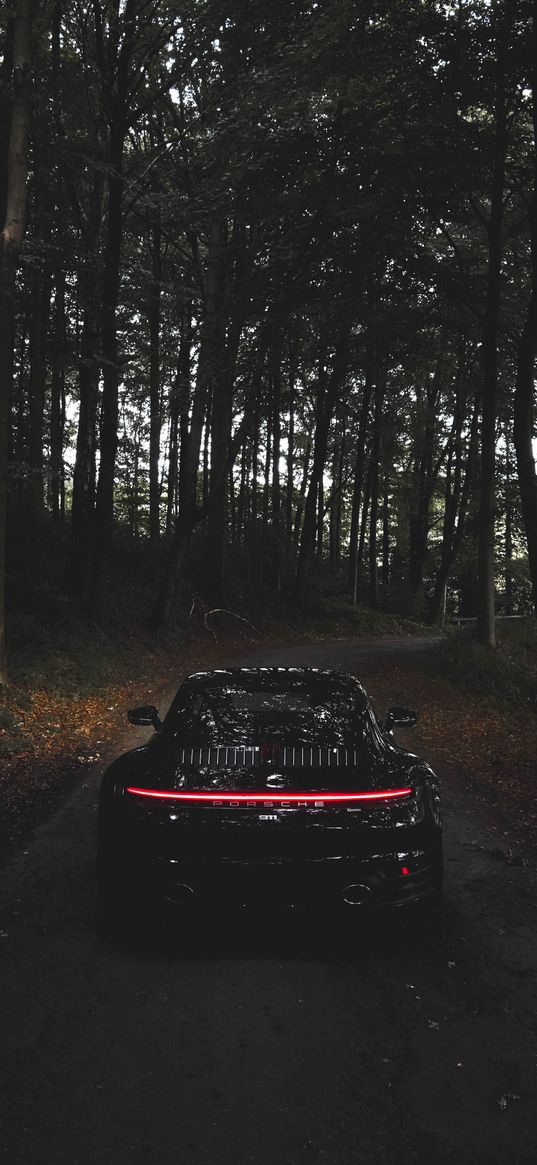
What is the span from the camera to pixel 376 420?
101 feet

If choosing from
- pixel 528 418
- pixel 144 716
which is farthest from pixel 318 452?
pixel 144 716

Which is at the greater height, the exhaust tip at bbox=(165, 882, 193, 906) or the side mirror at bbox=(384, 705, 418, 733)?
the side mirror at bbox=(384, 705, 418, 733)

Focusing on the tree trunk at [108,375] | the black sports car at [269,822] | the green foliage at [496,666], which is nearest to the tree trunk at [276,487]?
the tree trunk at [108,375]

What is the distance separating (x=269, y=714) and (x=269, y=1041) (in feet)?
5.79

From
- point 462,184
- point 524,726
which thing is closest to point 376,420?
point 462,184

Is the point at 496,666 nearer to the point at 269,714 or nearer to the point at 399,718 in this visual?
the point at 399,718

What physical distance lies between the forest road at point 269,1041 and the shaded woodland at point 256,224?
7.99 meters

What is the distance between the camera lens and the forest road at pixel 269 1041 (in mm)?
2402

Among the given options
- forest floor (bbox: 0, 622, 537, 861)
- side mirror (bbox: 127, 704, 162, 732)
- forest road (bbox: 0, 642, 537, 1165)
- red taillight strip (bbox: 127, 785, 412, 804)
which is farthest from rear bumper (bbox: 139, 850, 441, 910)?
forest floor (bbox: 0, 622, 537, 861)

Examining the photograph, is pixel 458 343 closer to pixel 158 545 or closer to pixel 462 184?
pixel 462 184

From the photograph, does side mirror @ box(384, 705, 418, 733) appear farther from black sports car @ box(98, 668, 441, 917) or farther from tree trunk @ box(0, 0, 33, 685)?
tree trunk @ box(0, 0, 33, 685)

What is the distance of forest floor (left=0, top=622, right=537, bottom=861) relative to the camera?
7.16m

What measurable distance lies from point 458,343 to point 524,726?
39.0ft

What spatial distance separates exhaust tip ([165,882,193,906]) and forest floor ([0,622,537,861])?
2.71 m
